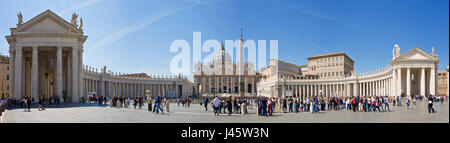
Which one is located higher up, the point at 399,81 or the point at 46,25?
the point at 46,25

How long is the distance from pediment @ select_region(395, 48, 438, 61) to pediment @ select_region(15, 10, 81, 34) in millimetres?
50476

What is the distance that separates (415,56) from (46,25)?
54867mm

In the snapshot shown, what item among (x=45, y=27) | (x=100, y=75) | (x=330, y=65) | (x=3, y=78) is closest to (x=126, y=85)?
(x=100, y=75)

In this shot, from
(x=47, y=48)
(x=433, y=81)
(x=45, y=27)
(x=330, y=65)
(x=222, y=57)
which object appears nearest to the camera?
(x=45, y=27)

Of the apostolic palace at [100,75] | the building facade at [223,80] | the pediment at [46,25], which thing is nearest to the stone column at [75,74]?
the apostolic palace at [100,75]

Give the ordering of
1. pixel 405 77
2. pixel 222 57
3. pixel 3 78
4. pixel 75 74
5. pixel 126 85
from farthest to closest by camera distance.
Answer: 1. pixel 222 57
2. pixel 126 85
3. pixel 3 78
4. pixel 405 77
5. pixel 75 74

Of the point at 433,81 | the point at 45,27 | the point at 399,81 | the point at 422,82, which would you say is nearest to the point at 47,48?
the point at 45,27

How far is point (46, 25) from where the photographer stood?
32.6 metres

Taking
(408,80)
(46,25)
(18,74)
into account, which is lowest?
(408,80)

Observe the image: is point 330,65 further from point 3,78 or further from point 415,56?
point 3,78

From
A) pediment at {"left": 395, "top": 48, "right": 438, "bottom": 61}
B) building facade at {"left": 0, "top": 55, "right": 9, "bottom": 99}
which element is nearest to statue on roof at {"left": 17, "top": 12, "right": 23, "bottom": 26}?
building facade at {"left": 0, "top": 55, "right": 9, "bottom": 99}

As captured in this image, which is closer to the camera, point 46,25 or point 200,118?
point 200,118

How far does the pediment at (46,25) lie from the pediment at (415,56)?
5048 cm
